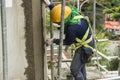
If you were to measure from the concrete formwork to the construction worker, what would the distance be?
179 mm

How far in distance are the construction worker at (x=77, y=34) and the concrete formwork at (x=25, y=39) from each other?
0.18 meters

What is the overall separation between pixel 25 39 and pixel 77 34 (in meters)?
0.74

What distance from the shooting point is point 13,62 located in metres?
4.94

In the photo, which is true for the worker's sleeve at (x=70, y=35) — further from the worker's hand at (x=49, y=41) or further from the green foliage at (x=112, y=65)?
the green foliage at (x=112, y=65)

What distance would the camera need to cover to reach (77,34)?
5.00 m

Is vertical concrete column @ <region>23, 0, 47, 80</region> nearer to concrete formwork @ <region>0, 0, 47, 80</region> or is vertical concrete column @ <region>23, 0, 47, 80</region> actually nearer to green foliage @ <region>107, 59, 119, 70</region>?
concrete formwork @ <region>0, 0, 47, 80</region>

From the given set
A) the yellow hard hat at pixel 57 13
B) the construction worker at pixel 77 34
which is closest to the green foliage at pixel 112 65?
the construction worker at pixel 77 34

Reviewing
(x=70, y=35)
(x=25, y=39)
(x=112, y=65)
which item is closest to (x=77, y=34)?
(x=70, y=35)

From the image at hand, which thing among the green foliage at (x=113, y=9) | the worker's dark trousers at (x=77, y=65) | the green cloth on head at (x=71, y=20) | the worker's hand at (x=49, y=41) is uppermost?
the green foliage at (x=113, y=9)

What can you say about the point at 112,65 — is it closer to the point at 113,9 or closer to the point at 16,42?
the point at 16,42

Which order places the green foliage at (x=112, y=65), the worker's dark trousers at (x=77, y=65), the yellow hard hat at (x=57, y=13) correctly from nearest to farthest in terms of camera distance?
the yellow hard hat at (x=57, y=13), the worker's dark trousers at (x=77, y=65), the green foliage at (x=112, y=65)

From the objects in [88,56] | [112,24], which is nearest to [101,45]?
[112,24]

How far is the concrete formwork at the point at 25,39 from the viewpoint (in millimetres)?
4828

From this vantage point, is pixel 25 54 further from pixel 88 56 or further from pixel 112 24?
pixel 112 24
